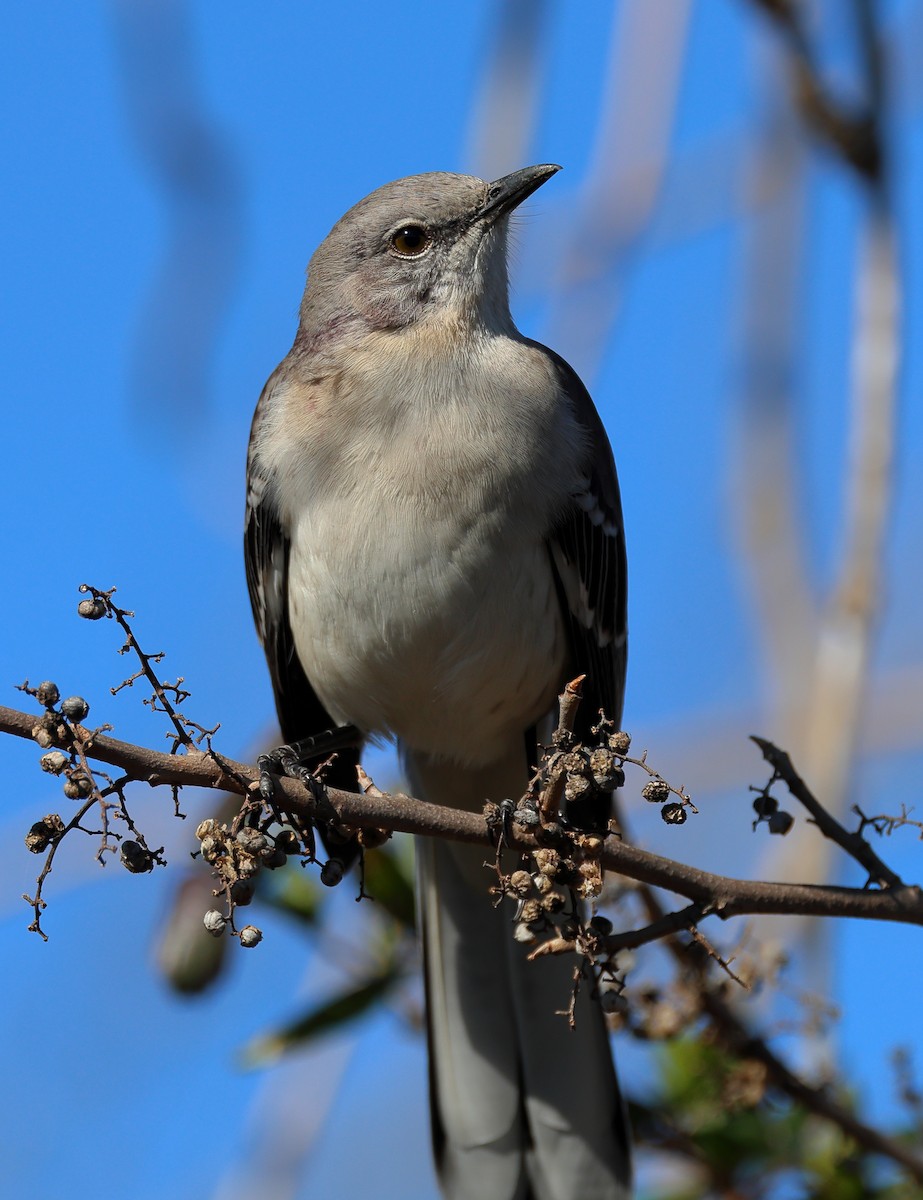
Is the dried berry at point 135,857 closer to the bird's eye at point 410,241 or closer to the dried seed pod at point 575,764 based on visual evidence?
the dried seed pod at point 575,764

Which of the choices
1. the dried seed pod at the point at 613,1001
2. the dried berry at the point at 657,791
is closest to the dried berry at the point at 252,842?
the dried berry at the point at 657,791

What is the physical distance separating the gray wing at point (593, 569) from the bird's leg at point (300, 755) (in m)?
0.90

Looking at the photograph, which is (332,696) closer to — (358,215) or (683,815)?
(358,215)

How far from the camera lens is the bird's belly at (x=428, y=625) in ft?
14.9

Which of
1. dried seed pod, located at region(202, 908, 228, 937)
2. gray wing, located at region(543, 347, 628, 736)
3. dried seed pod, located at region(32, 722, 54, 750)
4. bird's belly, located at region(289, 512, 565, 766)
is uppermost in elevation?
gray wing, located at region(543, 347, 628, 736)

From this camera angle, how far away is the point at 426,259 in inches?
209

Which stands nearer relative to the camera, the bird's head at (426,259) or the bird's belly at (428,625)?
the bird's belly at (428,625)

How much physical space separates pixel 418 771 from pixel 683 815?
8.79 feet

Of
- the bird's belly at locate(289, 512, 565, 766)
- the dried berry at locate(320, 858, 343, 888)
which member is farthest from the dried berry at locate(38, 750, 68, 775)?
the bird's belly at locate(289, 512, 565, 766)

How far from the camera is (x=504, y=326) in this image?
5.25 metres

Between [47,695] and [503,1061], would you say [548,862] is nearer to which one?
[47,695]

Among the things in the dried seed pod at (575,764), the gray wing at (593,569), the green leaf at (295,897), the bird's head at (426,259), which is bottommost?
the dried seed pod at (575,764)

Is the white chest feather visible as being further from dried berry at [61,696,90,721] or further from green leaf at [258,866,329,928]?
dried berry at [61,696,90,721]

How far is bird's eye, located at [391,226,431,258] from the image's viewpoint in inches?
210
